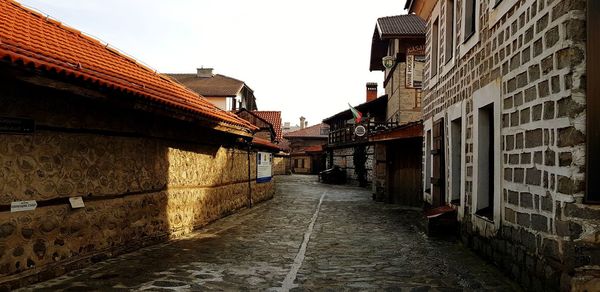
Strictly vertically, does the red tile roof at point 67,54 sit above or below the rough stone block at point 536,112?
above

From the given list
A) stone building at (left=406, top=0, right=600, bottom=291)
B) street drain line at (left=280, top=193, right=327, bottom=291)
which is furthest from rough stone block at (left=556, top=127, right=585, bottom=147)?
street drain line at (left=280, top=193, right=327, bottom=291)

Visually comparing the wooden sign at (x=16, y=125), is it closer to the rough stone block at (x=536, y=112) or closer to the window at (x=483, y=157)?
the rough stone block at (x=536, y=112)

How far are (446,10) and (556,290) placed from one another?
22.4ft

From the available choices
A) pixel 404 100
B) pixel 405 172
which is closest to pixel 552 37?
pixel 405 172

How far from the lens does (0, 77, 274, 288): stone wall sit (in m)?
5.19

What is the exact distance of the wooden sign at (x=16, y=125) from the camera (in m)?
5.02

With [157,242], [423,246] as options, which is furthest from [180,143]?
[423,246]

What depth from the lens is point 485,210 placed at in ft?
22.9

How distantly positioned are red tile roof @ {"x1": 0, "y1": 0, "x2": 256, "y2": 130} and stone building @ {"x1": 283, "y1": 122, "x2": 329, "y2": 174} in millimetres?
39185

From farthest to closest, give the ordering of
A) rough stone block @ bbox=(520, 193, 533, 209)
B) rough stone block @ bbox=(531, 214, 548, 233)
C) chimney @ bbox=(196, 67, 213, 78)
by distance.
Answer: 1. chimney @ bbox=(196, 67, 213, 78)
2. rough stone block @ bbox=(520, 193, 533, 209)
3. rough stone block @ bbox=(531, 214, 548, 233)

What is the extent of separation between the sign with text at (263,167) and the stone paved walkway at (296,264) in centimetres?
605

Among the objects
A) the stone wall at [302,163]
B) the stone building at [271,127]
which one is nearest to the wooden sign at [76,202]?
the stone building at [271,127]

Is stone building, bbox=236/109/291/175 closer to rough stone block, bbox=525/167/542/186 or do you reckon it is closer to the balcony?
the balcony

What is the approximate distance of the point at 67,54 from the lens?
20.1 feet
